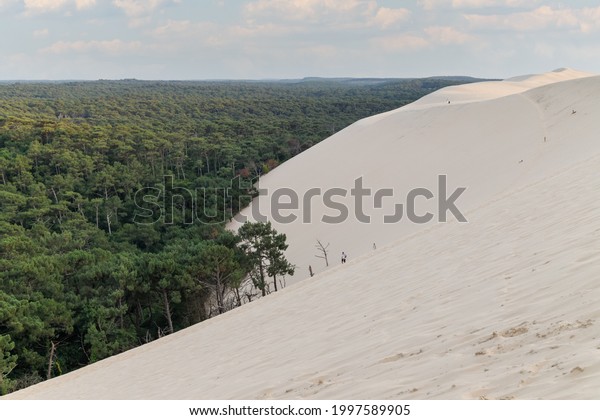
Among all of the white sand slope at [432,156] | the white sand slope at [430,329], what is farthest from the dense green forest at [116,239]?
the white sand slope at [430,329]

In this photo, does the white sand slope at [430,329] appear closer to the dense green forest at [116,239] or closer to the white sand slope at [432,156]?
the dense green forest at [116,239]

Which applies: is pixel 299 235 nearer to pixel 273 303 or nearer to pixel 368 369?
pixel 273 303

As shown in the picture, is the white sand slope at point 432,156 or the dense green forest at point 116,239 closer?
the dense green forest at point 116,239

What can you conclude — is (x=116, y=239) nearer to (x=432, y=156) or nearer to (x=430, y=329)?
(x=432, y=156)
